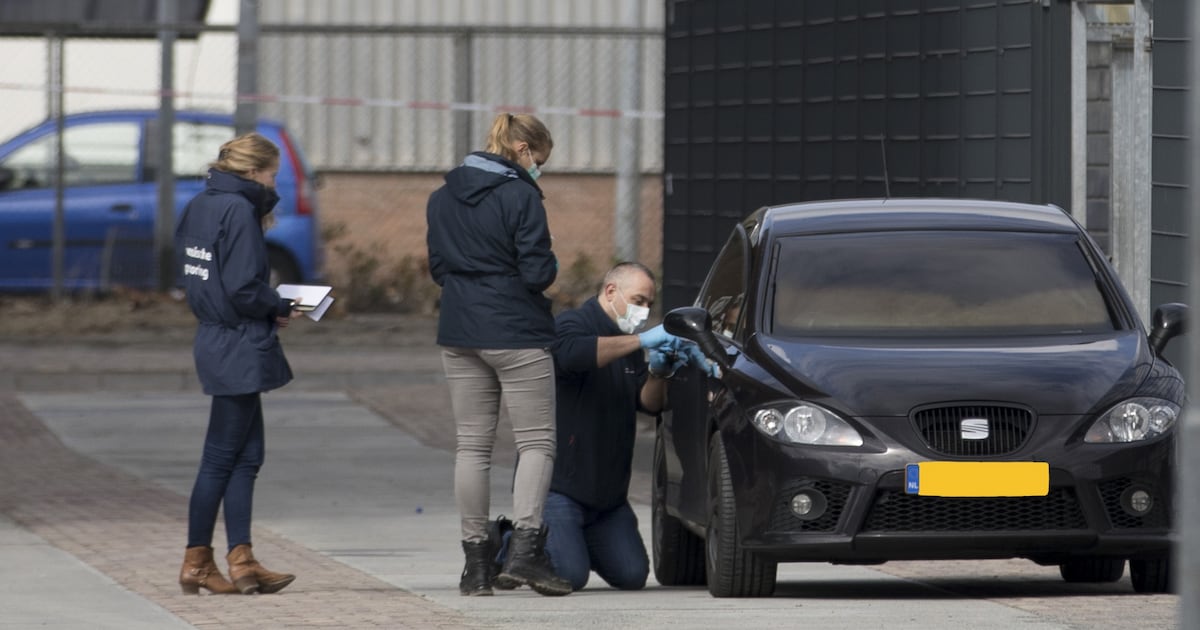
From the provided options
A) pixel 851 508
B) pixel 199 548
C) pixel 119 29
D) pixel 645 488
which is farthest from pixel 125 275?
pixel 851 508

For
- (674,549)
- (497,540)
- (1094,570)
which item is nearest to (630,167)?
(674,549)

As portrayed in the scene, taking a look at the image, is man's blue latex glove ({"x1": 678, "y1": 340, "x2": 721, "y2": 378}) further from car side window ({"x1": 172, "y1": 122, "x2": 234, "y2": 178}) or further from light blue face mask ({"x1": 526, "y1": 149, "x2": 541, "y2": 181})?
car side window ({"x1": 172, "y1": 122, "x2": 234, "y2": 178})

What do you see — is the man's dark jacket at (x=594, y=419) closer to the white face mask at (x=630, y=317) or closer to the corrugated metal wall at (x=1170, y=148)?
the white face mask at (x=630, y=317)

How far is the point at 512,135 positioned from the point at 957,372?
5.51 feet

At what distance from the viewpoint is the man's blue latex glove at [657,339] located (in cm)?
818

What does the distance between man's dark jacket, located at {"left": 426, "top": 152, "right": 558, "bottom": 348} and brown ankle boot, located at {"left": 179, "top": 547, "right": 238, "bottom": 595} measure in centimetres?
112

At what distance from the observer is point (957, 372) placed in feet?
24.0

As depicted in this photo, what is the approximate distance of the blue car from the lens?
19.9m

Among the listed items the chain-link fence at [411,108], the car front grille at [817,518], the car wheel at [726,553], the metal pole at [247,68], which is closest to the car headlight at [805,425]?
the car front grille at [817,518]

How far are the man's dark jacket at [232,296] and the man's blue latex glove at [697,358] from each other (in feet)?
4.59

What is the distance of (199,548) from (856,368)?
91.5 inches

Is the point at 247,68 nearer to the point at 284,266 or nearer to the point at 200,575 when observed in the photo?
the point at 284,266

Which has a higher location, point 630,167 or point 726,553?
point 630,167

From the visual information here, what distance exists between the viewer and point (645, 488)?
11.9 meters
